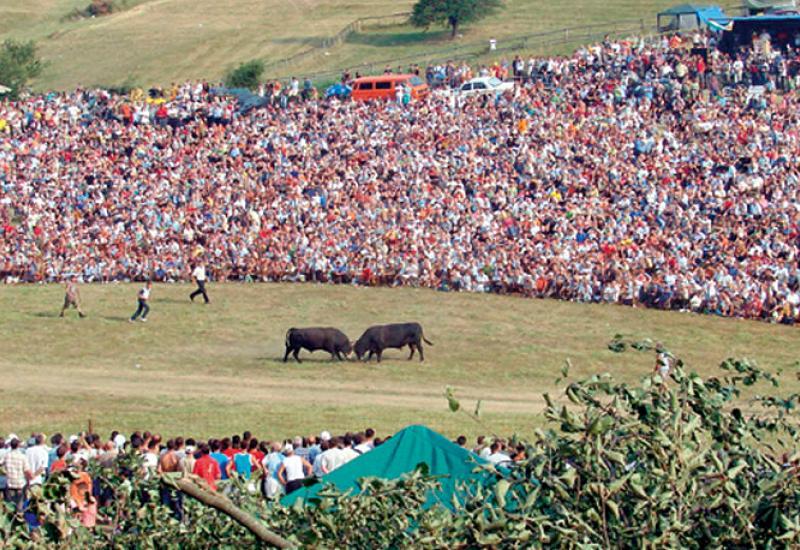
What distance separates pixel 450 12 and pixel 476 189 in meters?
32.7

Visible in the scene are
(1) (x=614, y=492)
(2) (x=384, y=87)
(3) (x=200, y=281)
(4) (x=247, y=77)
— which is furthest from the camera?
(4) (x=247, y=77)

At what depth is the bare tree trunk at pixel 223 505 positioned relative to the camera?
796cm

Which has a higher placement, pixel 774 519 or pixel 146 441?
pixel 774 519

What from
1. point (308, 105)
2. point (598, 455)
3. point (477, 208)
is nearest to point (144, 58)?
point (308, 105)

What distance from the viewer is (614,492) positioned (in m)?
8.17

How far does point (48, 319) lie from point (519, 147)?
674 inches

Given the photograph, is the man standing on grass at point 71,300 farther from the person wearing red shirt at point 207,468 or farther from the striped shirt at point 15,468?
the person wearing red shirt at point 207,468

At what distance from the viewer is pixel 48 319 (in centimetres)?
3938

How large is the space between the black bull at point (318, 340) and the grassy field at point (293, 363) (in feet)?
1.57

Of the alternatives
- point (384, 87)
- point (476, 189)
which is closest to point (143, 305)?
point (476, 189)

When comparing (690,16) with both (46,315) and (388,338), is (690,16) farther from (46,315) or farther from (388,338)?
(46,315)

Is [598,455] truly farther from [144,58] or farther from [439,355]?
[144,58]

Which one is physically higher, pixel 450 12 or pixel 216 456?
pixel 450 12

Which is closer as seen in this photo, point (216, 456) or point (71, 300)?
point (216, 456)
